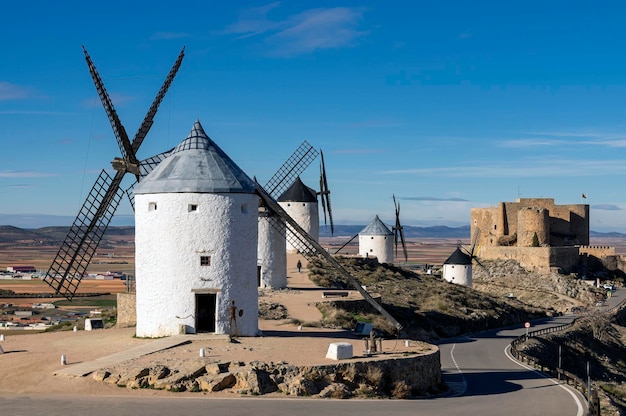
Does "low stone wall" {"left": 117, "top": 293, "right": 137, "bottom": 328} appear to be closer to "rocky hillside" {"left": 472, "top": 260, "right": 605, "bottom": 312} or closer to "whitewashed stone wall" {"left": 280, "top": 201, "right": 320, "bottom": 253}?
"whitewashed stone wall" {"left": 280, "top": 201, "right": 320, "bottom": 253}

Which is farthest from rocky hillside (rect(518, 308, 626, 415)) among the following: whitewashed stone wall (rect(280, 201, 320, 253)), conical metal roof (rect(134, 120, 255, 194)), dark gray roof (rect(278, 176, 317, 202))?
dark gray roof (rect(278, 176, 317, 202))

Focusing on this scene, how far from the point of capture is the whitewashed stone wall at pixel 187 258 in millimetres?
24094

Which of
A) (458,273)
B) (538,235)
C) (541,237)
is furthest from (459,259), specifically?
(541,237)

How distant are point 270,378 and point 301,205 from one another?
1310 inches

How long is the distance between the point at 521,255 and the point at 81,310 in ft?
120

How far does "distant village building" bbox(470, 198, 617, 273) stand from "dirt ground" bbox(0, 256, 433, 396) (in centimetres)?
4755

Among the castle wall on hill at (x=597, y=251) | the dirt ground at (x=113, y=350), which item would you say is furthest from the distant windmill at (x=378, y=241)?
the dirt ground at (x=113, y=350)

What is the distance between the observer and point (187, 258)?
950 inches

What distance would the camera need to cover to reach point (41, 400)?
17.4m

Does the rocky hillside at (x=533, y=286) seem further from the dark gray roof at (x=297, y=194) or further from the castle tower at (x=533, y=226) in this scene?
the dark gray roof at (x=297, y=194)

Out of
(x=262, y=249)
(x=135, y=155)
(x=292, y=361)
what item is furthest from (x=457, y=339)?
(x=292, y=361)

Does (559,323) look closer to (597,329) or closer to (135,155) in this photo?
(597,329)

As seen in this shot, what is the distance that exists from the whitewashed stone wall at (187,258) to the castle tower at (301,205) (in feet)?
89.5

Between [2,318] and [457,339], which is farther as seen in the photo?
[2,318]
